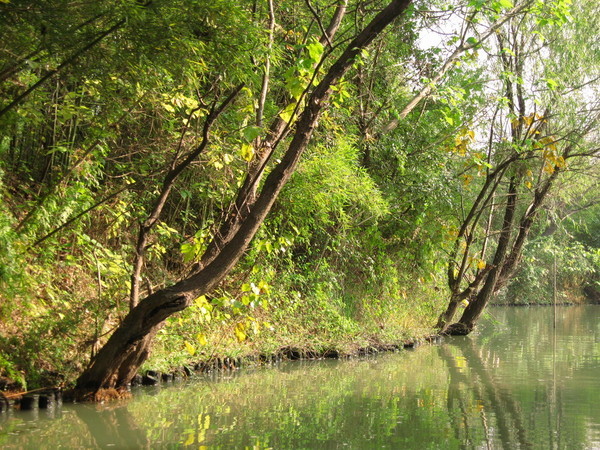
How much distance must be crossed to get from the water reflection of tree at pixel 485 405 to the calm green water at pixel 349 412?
0.4 inches

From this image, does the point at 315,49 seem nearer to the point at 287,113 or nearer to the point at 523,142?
the point at 287,113

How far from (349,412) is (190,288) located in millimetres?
1688

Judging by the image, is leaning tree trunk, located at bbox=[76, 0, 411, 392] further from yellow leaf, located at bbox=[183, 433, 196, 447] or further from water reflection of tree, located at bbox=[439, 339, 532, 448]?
water reflection of tree, located at bbox=[439, 339, 532, 448]

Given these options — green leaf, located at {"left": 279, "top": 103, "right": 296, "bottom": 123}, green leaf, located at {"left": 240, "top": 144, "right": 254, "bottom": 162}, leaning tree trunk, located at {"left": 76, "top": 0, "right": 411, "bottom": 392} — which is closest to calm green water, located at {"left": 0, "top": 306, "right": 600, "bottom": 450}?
leaning tree trunk, located at {"left": 76, "top": 0, "right": 411, "bottom": 392}

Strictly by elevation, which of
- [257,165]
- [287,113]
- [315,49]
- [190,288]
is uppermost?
[315,49]

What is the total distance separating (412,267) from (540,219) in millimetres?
4937

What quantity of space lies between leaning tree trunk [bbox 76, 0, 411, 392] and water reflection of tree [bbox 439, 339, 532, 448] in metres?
2.27

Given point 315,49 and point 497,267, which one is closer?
point 315,49

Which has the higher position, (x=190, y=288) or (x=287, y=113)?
(x=287, y=113)

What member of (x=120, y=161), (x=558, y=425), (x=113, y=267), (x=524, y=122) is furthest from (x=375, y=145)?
(x=558, y=425)

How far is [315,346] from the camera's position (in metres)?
9.42

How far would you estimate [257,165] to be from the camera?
682 cm

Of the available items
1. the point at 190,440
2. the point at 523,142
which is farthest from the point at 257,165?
the point at 523,142

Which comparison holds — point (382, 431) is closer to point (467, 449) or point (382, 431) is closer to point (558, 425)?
point (467, 449)
